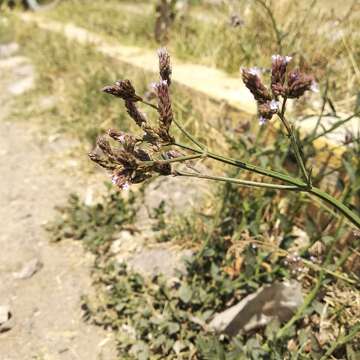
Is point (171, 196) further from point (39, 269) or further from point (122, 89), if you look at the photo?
point (122, 89)

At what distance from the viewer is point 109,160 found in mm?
1124

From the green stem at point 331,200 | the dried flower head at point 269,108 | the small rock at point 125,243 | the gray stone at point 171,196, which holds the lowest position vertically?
the small rock at point 125,243

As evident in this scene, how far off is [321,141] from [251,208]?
1.99ft

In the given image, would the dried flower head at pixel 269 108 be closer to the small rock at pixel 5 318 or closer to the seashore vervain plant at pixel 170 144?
the seashore vervain plant at pixel 170 144

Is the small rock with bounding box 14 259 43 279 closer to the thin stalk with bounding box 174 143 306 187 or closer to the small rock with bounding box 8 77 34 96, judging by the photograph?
the thin stalk with bounding box 174 143 306 187

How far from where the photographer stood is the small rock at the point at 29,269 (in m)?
2.40

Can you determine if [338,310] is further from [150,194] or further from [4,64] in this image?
[4,64]

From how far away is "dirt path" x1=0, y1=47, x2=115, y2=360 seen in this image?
80.0 inches

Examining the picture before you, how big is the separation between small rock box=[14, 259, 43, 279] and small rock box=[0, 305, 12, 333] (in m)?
0.25

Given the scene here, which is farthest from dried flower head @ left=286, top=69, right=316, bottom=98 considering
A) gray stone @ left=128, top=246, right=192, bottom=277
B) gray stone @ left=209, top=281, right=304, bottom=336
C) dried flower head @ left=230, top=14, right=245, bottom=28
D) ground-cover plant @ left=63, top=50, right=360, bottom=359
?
dried flower head @ left=230, top=14, right=245, bottom=28

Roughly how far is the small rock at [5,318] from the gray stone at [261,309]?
0.98 metres

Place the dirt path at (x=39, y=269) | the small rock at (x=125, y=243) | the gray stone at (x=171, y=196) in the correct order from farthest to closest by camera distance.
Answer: the gray stone at (x=171, y=196), the small rock at (x=125, y=243), the dirt path at (x=39, y=269)

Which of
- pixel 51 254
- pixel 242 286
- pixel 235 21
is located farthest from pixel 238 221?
pixel 235 21

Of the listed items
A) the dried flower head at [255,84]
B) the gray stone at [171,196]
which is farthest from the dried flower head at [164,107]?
the gray stone at [171,196]
